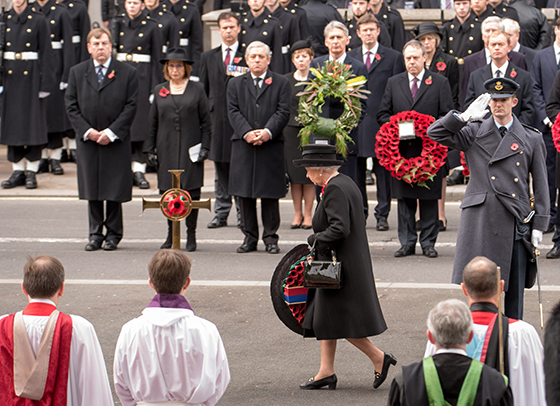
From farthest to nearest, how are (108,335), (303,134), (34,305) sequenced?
(303,134) < (108,335) < (34,305)

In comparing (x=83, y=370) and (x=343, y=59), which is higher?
(x=343, y=59)

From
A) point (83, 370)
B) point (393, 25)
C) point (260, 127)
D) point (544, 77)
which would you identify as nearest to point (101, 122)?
point (260, 127)

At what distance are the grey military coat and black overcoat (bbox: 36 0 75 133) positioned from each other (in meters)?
10.1

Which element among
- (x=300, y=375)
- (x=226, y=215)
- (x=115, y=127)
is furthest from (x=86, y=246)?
(x=300, y=375)

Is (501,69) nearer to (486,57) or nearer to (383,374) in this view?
(486,57)

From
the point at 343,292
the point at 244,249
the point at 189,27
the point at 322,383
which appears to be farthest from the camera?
the point at 189,27

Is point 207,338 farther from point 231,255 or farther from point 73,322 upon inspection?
point 231,255

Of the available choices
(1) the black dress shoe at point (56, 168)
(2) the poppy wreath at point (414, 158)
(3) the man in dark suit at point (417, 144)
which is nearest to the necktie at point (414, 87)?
(3) the man in dark suit at point (417, 144)

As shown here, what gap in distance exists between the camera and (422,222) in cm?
1021

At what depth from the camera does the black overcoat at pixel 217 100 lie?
1204 cm

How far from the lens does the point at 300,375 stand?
634 centimetres

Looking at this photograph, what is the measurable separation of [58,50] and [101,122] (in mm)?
5462

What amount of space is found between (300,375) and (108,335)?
176 cm

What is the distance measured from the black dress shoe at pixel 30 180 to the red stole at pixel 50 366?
1090 centimetres
